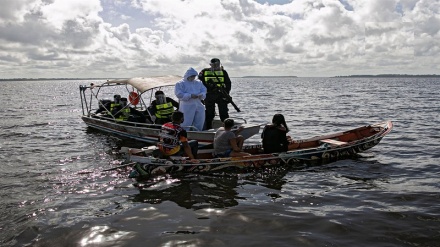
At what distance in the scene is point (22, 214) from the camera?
23.9ft

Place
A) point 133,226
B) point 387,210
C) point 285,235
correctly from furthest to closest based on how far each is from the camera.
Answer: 1. point 387,210
2. point 133,226
3. point 285,235

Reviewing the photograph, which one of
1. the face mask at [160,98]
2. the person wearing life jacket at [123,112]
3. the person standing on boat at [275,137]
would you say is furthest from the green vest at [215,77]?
the person wearing life jacket at [123,112]

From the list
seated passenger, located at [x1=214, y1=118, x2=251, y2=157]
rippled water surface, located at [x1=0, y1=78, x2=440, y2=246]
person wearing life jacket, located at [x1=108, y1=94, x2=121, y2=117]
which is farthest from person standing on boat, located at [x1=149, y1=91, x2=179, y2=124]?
seated passenger, located at [x1=214, y1=118, x2=251, y2=157]

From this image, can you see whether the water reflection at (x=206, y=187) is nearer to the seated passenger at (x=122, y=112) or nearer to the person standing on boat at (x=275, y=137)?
the person standing on boat at (x=275, y=137)

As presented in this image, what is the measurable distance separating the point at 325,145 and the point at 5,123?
69.3ft

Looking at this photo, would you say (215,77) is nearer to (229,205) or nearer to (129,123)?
(129,123)

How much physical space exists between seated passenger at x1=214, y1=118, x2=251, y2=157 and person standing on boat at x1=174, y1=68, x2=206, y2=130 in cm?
211

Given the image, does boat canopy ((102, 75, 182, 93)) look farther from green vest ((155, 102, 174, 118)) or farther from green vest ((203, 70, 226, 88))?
green vest ((203, 70, 226, 88))

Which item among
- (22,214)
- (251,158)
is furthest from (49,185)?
(251,158)

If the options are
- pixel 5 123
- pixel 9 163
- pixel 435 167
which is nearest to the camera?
pixel 435 167

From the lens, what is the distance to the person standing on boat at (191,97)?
1176cm

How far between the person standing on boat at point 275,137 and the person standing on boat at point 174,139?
2.08 m

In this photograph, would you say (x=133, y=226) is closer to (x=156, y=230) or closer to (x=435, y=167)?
(x=156, y=230)

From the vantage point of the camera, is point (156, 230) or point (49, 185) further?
point (49, 185)
